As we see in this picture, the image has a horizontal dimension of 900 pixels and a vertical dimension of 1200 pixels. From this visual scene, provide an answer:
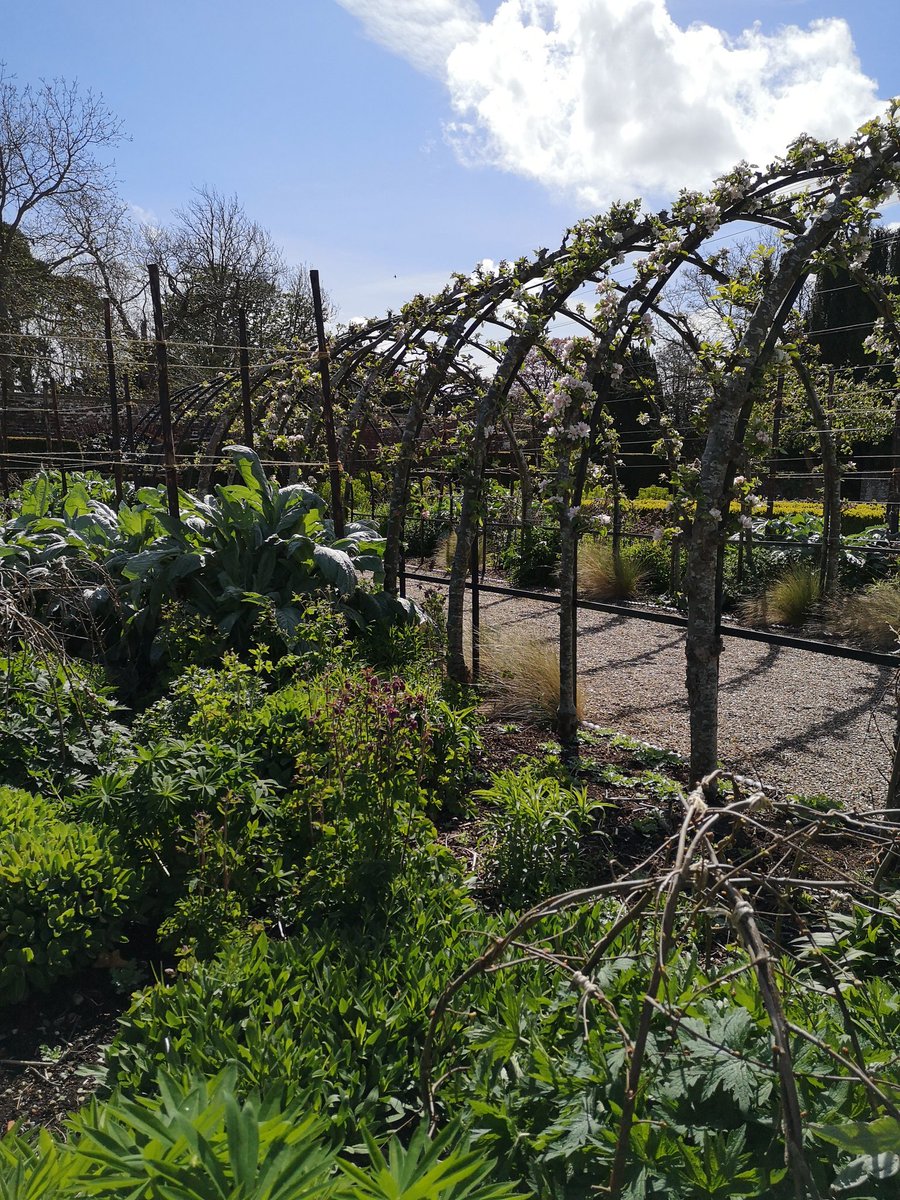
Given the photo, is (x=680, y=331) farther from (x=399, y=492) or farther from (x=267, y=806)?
(x=267, y=806)

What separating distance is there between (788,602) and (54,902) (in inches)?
267

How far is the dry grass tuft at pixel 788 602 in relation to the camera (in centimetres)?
774

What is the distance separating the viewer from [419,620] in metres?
5.98

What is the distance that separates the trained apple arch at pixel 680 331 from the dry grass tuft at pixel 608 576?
9.26 feet

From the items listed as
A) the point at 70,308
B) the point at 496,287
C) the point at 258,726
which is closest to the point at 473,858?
the point at 258,726

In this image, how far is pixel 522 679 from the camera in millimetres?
5418

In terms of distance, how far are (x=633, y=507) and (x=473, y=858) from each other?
371 inches

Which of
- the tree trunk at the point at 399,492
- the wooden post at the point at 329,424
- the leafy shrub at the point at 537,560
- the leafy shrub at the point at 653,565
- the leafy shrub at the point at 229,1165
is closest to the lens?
the leafy shrub at the point at 229,1165

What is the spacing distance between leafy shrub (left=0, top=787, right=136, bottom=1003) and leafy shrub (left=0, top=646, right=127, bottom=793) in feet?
2.23

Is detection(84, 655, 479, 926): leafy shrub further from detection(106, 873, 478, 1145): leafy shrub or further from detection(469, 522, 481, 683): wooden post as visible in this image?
detection(469, 522, 481, 683): wooden post

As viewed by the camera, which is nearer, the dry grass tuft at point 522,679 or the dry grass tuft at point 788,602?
the dry grass tuft at point 522,679

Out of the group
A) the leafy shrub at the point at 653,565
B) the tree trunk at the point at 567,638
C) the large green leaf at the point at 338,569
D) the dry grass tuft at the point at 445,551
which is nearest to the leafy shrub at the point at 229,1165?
the tree trunk at the point at 567,638

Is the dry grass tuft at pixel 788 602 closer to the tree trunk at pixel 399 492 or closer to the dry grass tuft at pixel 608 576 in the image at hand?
the dry grass tuft at pixel 608 576

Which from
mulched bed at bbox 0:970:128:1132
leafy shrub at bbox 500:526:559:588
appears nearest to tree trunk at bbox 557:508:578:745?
mulched bed at bbox 0:970:128:1132
